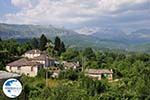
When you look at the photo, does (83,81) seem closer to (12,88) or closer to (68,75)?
(68,75)

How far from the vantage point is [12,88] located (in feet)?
13.0

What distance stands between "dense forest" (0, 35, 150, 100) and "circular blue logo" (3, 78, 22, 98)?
0.32 ft

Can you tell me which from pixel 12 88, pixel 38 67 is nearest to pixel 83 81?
pixel 38 67

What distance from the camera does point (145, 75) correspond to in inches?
1540

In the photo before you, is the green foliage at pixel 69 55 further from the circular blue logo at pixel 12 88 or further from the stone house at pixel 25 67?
the circular blue logo at pixel 12 88

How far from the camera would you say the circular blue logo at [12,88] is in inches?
155

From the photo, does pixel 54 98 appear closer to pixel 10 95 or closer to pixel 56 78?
pixel 10 95

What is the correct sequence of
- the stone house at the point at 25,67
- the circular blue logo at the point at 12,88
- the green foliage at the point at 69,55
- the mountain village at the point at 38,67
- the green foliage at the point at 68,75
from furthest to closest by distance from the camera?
the green foliage at the point at 69,55, the stone house at the point at 25,67, the mountain village at the point at 38,67, the green foliage at the point at 68,75, the circular blue logo at the point at 12,88

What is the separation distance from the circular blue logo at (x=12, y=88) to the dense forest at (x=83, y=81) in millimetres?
97

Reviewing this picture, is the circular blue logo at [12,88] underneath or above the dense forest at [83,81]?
above

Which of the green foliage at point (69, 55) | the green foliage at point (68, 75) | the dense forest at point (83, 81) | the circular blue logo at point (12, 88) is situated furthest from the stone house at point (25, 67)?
the circular blue logo at point (12, 88)

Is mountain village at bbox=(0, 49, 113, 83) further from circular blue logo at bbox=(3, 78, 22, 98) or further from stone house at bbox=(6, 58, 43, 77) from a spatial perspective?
circular blue logo at bbox=(3, 78, 22, 98)

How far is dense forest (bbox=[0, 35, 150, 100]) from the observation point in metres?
24.4

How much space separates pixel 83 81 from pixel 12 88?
2798cm
